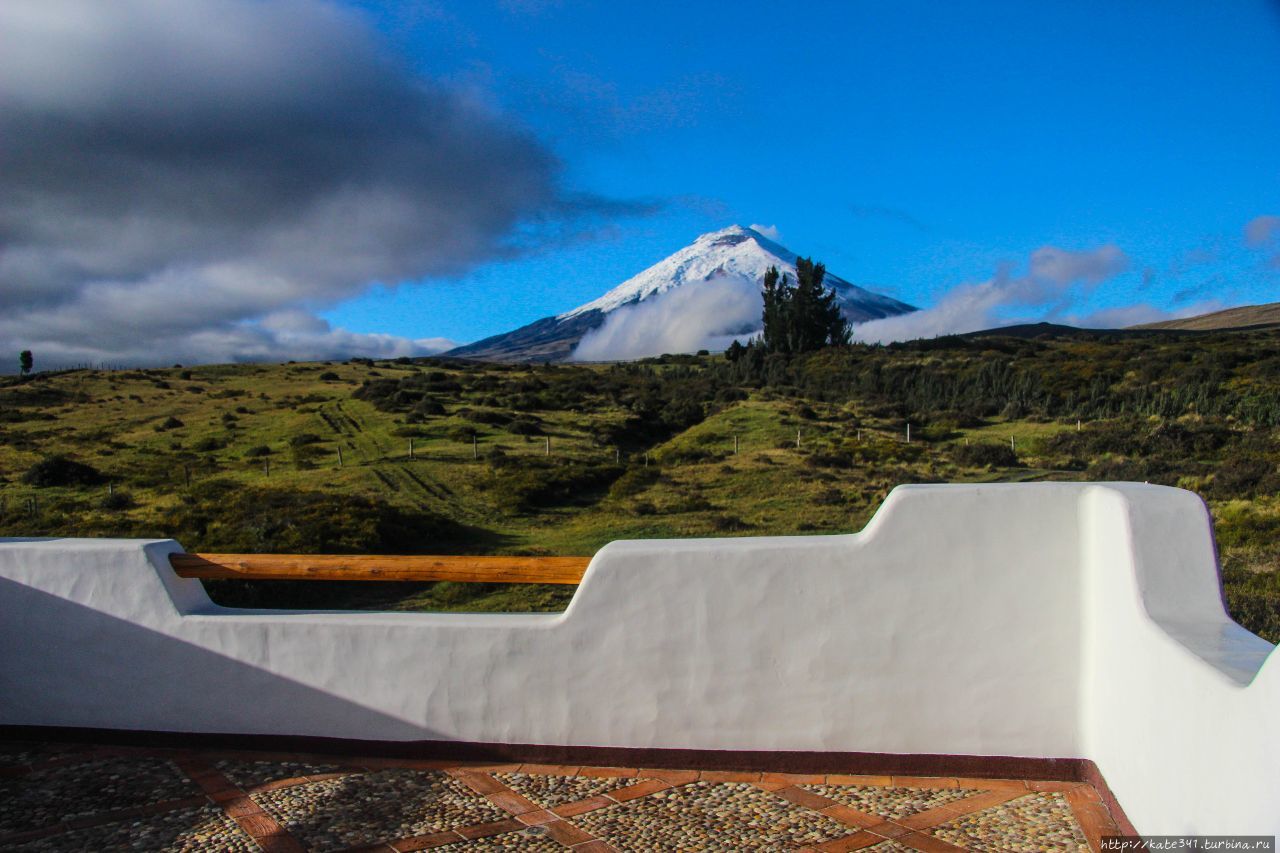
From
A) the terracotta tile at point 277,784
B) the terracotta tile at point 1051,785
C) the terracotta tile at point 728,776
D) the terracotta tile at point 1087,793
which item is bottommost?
the terracotta tile at point 277,784

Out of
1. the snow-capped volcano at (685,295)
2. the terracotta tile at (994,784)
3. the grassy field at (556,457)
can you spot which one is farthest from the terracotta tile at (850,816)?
the snow-capped volcano at (685,295)

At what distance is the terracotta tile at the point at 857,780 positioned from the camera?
3104mm

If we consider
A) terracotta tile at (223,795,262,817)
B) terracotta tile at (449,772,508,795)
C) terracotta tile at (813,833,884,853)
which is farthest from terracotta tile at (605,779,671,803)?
terracotta tile at (223,795,262,817)

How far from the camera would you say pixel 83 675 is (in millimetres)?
3633

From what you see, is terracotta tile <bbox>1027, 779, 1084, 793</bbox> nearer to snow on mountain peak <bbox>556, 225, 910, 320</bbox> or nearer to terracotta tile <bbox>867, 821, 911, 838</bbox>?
terracotta tile <bbox>867, 821, 911, 838</bbox>

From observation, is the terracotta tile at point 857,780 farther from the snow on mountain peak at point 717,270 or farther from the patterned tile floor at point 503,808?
the snow on mountain peak at point 717,270

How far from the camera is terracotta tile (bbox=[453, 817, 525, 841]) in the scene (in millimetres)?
2766

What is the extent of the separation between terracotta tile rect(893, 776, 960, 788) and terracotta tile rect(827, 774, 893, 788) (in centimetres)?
3

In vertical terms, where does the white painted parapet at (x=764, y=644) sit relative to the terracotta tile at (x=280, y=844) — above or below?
above

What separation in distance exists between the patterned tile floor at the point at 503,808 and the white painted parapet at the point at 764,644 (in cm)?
14

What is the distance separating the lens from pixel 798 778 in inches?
125

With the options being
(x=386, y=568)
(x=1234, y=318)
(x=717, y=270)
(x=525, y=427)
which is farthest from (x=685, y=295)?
(x=386, y=568)

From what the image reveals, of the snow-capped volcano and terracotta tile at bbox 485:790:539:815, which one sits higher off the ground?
the snow-capped volcano

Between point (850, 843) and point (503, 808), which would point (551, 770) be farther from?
point (850, 843)
